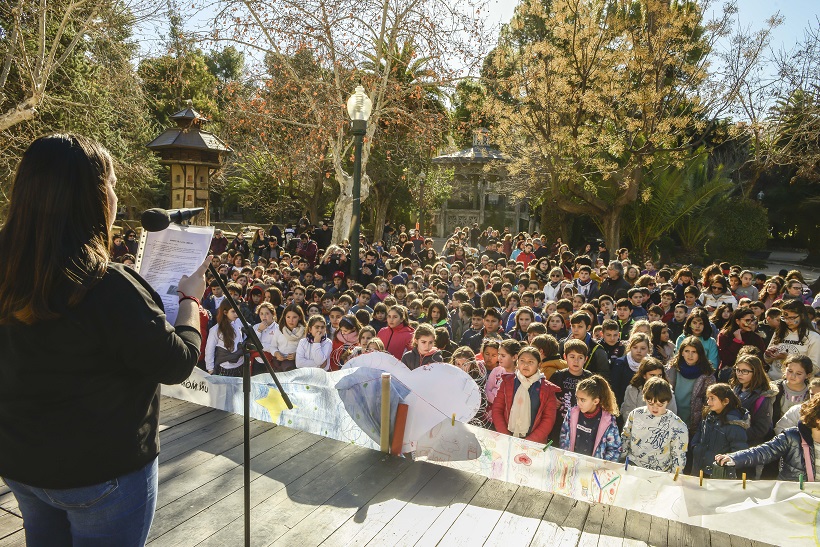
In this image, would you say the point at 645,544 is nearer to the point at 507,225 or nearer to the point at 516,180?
the point at 516,180

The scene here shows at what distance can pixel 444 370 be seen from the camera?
402 centimetres

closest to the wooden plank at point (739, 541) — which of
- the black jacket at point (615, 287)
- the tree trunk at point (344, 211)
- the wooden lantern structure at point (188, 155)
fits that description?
the black jacket at point (615, 287)

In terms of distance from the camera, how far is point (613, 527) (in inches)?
131

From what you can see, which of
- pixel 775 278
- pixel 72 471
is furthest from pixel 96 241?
pixel 775 278

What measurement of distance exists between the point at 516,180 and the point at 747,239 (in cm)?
789

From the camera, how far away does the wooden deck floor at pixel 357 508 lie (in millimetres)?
3195

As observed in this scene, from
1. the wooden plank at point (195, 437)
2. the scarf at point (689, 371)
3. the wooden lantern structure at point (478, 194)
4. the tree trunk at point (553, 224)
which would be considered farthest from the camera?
the wooden lantern structure at point (478, 194)

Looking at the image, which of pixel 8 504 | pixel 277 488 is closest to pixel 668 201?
pixel 277 488

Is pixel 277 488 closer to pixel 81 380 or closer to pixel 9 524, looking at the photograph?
pixel 9 524

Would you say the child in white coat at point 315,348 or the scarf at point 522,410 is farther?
the child in white coat at point 315,348

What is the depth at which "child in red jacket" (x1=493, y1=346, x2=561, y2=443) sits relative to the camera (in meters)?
4.47

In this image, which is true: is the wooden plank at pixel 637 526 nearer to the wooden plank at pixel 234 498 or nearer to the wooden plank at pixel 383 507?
the wooden plank at pixel 383 507

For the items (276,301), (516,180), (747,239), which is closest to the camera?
(276,301)

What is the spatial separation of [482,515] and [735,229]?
1893cm
